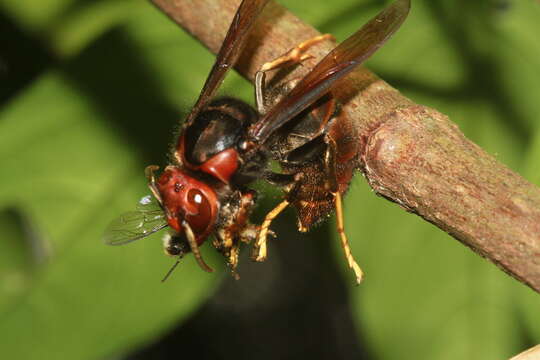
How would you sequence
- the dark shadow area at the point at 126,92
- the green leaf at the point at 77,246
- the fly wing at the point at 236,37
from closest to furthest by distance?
the fly wing at the point at 236,37 → the green leaf at the point at 77,246 → the dark shadow area at the point at 126,92

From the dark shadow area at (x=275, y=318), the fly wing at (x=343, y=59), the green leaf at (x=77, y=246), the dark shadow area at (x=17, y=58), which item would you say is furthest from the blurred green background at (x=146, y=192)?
the dark shadow area at (x=275, y=318)

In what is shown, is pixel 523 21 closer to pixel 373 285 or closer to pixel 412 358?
pixel 373 285

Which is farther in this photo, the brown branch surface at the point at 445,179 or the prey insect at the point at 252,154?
the prey insect at the point at 252,154

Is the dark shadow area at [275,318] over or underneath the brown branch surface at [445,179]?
underneath

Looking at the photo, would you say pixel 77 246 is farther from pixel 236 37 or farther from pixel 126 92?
pixel 236 37

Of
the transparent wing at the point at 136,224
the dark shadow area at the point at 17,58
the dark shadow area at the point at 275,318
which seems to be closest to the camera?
the transparent wing at the point at 136,224

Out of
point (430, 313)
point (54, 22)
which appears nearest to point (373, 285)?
point (430, 313)

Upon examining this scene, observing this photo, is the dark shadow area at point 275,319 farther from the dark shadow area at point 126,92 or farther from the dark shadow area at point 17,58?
the dark shadow area at point 126,92
